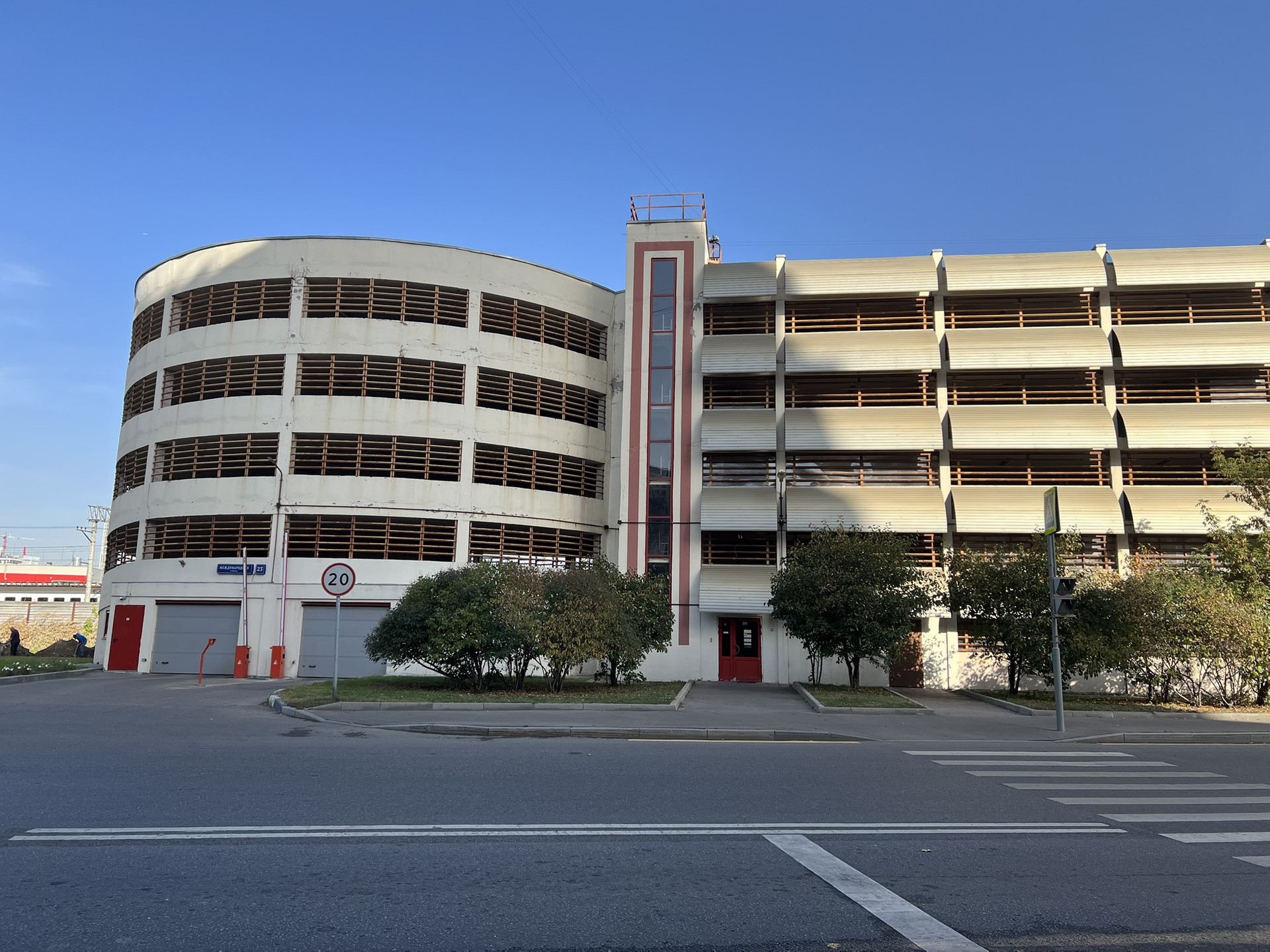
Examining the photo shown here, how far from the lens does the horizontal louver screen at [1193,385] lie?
97.2 feet

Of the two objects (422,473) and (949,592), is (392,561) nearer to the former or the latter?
(422,473)

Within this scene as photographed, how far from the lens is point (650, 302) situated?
31.5m

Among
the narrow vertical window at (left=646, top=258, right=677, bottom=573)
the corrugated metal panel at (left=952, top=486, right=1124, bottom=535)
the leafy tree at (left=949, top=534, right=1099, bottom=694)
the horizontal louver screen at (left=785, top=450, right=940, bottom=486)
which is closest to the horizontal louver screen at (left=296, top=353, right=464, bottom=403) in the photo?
the narrow vertical window at (left=646, top=258, right=677, bottom=573)

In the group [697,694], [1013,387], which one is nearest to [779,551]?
[697,694]

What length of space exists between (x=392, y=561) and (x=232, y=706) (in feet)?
36.1

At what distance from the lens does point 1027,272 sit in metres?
29.8

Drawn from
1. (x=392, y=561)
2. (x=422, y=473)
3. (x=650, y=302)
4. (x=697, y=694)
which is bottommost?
(x=697, y=694)

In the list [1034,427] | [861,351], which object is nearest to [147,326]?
[861,351]

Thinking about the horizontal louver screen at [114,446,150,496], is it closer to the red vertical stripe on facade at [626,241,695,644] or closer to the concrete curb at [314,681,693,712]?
the red vertical stripe on facade at [626,241,695,644]

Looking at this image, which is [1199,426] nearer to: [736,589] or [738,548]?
[738,548]

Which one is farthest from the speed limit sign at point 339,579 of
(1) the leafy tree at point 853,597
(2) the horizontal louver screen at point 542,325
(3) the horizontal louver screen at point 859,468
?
(3) the horizontal louver screen at point 859,468

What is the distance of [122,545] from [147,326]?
8536 mm

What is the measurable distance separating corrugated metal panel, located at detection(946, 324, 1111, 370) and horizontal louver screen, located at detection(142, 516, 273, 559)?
81.1 ft

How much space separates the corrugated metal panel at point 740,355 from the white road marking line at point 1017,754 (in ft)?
62.8
